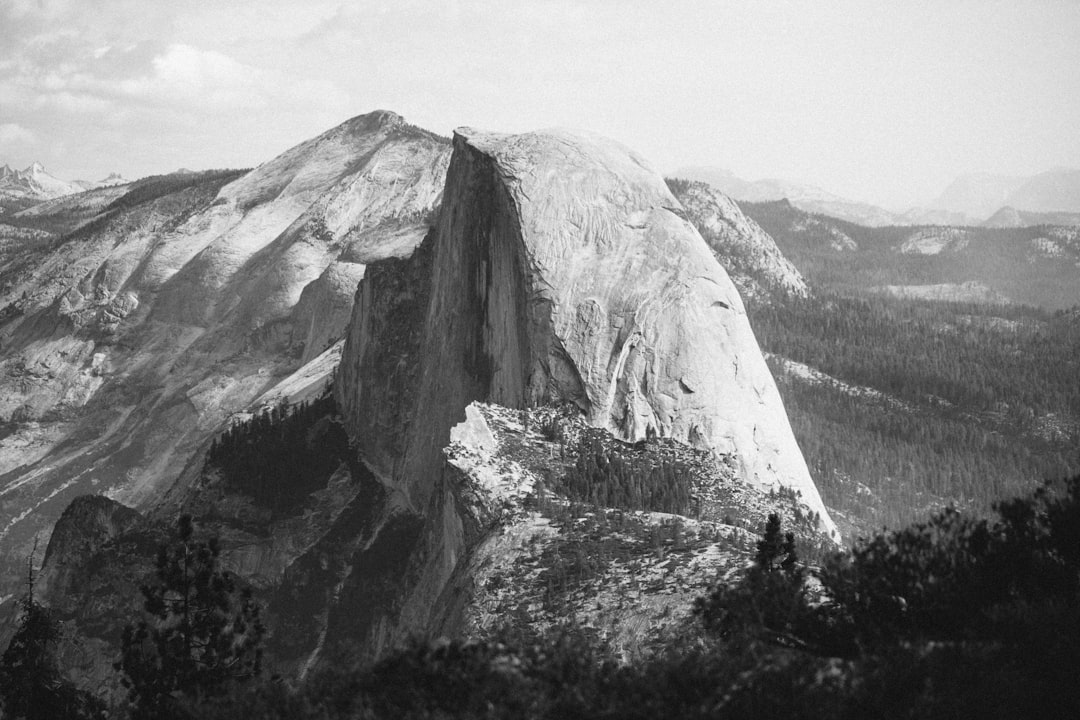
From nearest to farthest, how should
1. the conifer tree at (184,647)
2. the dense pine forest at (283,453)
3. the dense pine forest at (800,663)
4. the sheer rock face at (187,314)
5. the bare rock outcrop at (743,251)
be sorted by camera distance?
1. the dense pine forest at (800,663)
2. the conifer tree at (184,647)
3. the dense pine forest at (283,453)
4. the sheer rock face at (187,314)
5. the bare rock outcrop at (743,251)

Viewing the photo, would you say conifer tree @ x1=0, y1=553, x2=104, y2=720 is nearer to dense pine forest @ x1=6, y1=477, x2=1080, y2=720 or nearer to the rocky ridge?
dense pine forest @ x1=6, y1=477, x2=1080, y2=720

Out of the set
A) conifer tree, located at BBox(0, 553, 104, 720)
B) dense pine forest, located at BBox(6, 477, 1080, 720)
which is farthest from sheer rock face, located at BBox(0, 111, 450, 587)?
dense pine forest, located at BBox(6, 477, 1080, 720)

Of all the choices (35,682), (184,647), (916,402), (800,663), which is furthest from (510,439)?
(916,402)

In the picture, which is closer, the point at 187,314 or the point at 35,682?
the point at 35,682

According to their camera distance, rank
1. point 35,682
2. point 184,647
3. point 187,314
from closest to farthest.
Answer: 1. point 35,682
2. point 184,647
3. point 187,314

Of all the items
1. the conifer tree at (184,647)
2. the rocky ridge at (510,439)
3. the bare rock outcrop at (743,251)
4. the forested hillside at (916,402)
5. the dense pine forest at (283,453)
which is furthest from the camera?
the bare rock outcrop at (743,251)

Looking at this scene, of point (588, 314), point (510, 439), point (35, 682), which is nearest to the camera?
point (35, 682)

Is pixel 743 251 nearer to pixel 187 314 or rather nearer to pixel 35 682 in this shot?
pixel 187 314

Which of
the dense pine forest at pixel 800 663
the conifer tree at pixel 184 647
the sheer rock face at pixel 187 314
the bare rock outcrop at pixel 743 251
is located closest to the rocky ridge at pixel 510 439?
the conifer tree at pixel 184 647

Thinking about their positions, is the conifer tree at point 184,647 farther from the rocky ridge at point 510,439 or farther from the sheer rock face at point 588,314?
the sheer rock face at point 588,314

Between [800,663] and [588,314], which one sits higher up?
[588,314]
